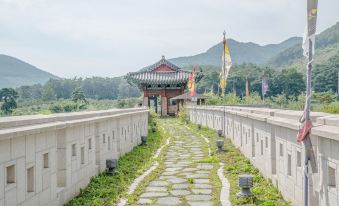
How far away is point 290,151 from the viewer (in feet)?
24.6

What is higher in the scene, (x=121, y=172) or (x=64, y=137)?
(x=64, y=137)

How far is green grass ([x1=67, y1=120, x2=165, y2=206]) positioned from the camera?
832cm

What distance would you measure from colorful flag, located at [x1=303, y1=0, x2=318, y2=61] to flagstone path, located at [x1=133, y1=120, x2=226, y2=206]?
12.8ft

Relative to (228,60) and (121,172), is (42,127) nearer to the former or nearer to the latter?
(121,172)

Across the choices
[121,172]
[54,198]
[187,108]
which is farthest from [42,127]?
[187,108]

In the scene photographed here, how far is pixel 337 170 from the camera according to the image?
486cm

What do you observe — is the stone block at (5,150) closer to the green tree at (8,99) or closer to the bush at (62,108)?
the bush at (62,108)

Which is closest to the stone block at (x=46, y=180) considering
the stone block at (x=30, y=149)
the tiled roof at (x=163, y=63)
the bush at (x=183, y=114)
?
the stone block at (x=30, y=149)

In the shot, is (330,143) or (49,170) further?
(49,170)

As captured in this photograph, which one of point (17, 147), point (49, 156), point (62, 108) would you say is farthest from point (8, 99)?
point (17, 147)

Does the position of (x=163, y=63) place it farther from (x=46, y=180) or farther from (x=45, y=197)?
(x=45, y=197)

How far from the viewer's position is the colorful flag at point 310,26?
5207mm

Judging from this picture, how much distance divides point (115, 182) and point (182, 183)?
1.64 m

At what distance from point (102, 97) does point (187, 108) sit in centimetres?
7503
